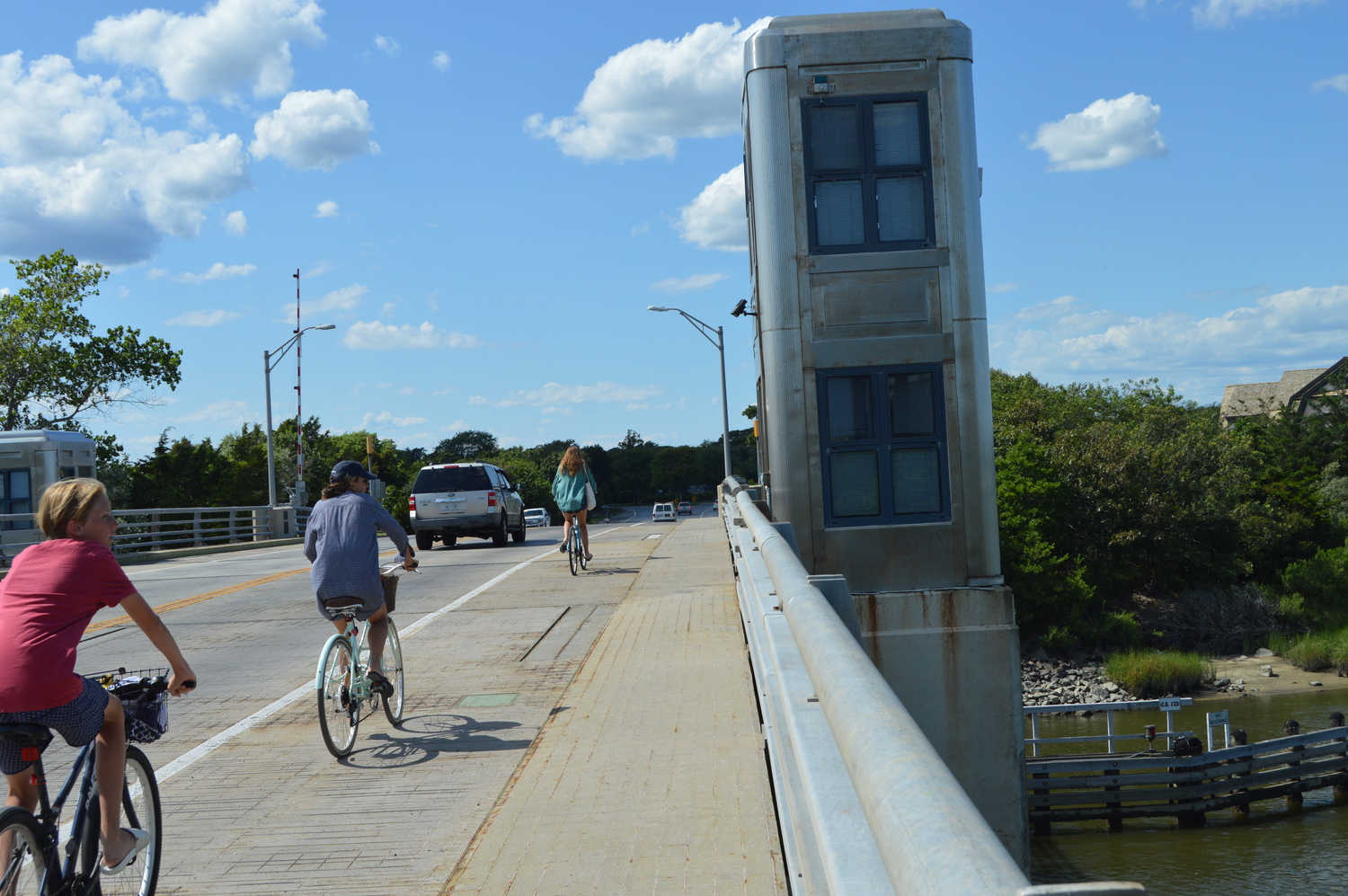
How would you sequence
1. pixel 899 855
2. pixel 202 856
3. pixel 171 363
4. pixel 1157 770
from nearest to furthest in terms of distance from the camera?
pixel 899 855
pixel 202 856
pixel 1157 770
pixel 171 363

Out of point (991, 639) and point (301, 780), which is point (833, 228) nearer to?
point (991, 639)

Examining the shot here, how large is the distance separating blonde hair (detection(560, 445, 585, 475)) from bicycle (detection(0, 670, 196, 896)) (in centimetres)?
Result: 1227

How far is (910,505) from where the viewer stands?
12078 mm

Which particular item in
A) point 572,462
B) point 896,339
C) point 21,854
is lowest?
point 21,854

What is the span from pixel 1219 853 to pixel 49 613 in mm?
35126

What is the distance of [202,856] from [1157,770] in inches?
1361

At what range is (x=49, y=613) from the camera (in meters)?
4.16

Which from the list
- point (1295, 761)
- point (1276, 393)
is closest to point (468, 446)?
point (1276, 393)

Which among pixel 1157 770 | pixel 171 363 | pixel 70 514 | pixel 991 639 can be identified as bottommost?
pixel 1157 770

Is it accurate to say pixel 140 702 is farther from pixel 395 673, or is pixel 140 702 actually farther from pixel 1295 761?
pixel 1295 761

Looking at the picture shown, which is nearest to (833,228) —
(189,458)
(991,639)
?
(991,639)

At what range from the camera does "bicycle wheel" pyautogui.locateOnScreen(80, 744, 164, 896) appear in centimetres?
430

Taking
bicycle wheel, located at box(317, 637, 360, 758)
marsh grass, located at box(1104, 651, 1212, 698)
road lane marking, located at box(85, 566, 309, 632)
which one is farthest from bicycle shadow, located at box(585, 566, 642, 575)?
marsh grass, located at box(1104, 651, 1212, 698)

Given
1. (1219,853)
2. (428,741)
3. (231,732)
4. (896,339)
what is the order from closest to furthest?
(428,741)
(231,732)
(896,339)
(1219,853)
